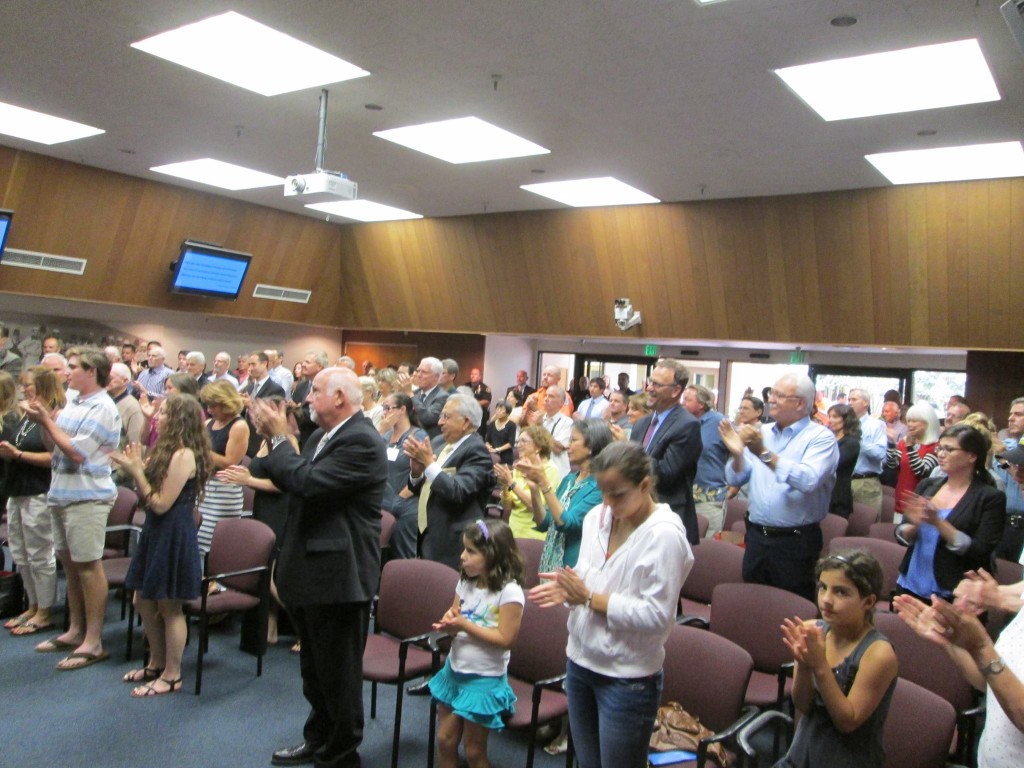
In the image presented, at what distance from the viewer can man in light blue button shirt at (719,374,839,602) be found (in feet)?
12.1

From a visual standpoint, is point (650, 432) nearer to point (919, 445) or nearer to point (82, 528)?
point (919, 445)

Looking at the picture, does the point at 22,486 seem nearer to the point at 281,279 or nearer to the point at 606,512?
the point at 606,512

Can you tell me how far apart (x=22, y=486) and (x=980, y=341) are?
28.1 feet

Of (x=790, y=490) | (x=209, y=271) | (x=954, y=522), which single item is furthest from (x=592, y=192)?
(x=954, y=522)

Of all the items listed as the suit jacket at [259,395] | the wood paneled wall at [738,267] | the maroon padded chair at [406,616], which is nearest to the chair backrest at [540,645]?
the maroon padded chair at [406,616]

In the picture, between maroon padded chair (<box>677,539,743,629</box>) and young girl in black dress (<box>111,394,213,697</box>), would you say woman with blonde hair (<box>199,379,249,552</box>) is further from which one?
maroon padded chair (<box>677,539,743,629</box>)

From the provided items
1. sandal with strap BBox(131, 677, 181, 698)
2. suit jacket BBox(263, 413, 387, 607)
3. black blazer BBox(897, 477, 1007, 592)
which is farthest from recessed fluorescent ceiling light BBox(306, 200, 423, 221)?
black blazer BBox(897, 477, 1007, 592)

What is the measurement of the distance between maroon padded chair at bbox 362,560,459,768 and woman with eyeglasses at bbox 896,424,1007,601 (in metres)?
2.12

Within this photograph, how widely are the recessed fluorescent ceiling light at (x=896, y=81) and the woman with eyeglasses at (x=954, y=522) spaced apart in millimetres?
2511

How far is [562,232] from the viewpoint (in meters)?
10.5

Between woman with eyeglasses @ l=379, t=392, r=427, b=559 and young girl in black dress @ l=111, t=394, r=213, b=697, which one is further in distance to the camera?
woman with eyeglasses @ l=379, t=392, r=427, b=559

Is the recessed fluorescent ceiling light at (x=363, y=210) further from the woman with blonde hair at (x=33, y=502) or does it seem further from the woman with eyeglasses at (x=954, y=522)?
the woman with eyeglasses at (x=954, y=522)

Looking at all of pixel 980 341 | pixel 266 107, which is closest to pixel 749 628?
pixel 266 107

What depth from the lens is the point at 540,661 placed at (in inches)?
133
